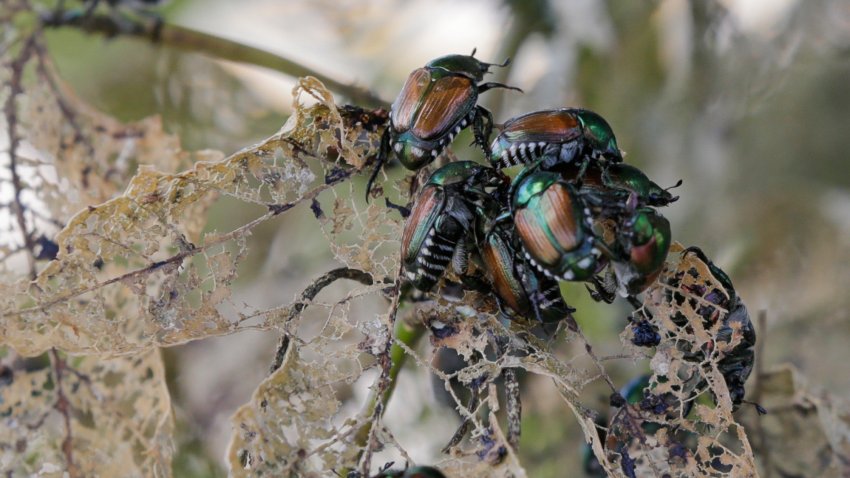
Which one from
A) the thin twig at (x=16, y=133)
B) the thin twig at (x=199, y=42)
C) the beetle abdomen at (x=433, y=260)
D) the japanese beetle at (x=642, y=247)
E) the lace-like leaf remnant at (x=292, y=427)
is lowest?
the lace-like leaf remnant at (x=292, y=427)

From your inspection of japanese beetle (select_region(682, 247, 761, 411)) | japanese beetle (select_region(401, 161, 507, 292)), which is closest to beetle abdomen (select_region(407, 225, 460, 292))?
japanese beetle (select_region(401, 161, 507, 292))

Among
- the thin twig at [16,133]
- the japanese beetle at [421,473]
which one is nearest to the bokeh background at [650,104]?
the thin twig at [16,133]

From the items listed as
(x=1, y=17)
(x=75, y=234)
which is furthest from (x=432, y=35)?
(x=75, y=234)

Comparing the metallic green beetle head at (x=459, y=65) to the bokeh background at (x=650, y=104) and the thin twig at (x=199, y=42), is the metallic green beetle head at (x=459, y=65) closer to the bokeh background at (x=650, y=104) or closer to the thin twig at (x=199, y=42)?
the thin twig at (x=199, y=42)

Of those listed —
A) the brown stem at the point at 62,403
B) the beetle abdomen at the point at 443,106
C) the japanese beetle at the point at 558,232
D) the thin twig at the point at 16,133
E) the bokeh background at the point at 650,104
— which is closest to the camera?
the japanese beetle at the point at 558,232

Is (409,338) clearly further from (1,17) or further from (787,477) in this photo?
(1,17)

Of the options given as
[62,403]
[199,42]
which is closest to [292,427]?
[62,403]
